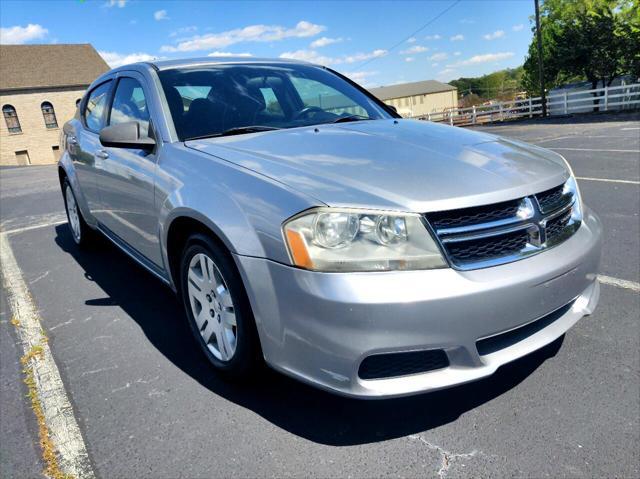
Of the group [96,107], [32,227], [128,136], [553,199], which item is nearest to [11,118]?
[32,227]

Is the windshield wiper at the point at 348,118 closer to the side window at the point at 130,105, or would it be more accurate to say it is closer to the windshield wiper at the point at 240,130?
the windshield wiper at the point at 240,130

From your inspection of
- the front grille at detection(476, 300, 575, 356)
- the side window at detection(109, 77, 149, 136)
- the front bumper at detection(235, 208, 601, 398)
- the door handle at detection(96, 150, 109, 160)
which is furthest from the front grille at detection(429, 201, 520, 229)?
the door handle at detection(96, 150, 109, 160)

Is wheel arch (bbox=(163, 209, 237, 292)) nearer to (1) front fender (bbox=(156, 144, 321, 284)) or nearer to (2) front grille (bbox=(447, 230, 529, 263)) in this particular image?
(1) front fender (bbox=(156, 144, 321, 284))

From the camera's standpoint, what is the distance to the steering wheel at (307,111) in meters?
3.29

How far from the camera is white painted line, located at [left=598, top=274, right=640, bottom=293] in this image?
342 cm

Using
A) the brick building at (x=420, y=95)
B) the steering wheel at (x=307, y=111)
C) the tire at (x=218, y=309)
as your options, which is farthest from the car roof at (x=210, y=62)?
the brick building at (x=420, y=95)

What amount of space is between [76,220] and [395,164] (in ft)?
13.5

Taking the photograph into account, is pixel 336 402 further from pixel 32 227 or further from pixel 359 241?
pixel 32 227

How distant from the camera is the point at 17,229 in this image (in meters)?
6.91

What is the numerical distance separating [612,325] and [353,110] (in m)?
2.14

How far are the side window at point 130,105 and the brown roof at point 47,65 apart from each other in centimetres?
4358

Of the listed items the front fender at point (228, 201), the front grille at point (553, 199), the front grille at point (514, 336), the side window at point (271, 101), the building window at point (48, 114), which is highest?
the building window at point (48, 114)

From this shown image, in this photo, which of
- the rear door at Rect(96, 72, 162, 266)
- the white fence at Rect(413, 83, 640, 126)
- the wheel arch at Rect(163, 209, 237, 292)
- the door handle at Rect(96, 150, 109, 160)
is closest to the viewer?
the wheel arch at Rect(163, 209, 237, 292)

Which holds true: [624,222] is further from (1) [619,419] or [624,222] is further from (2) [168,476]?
(2) [168,476]
